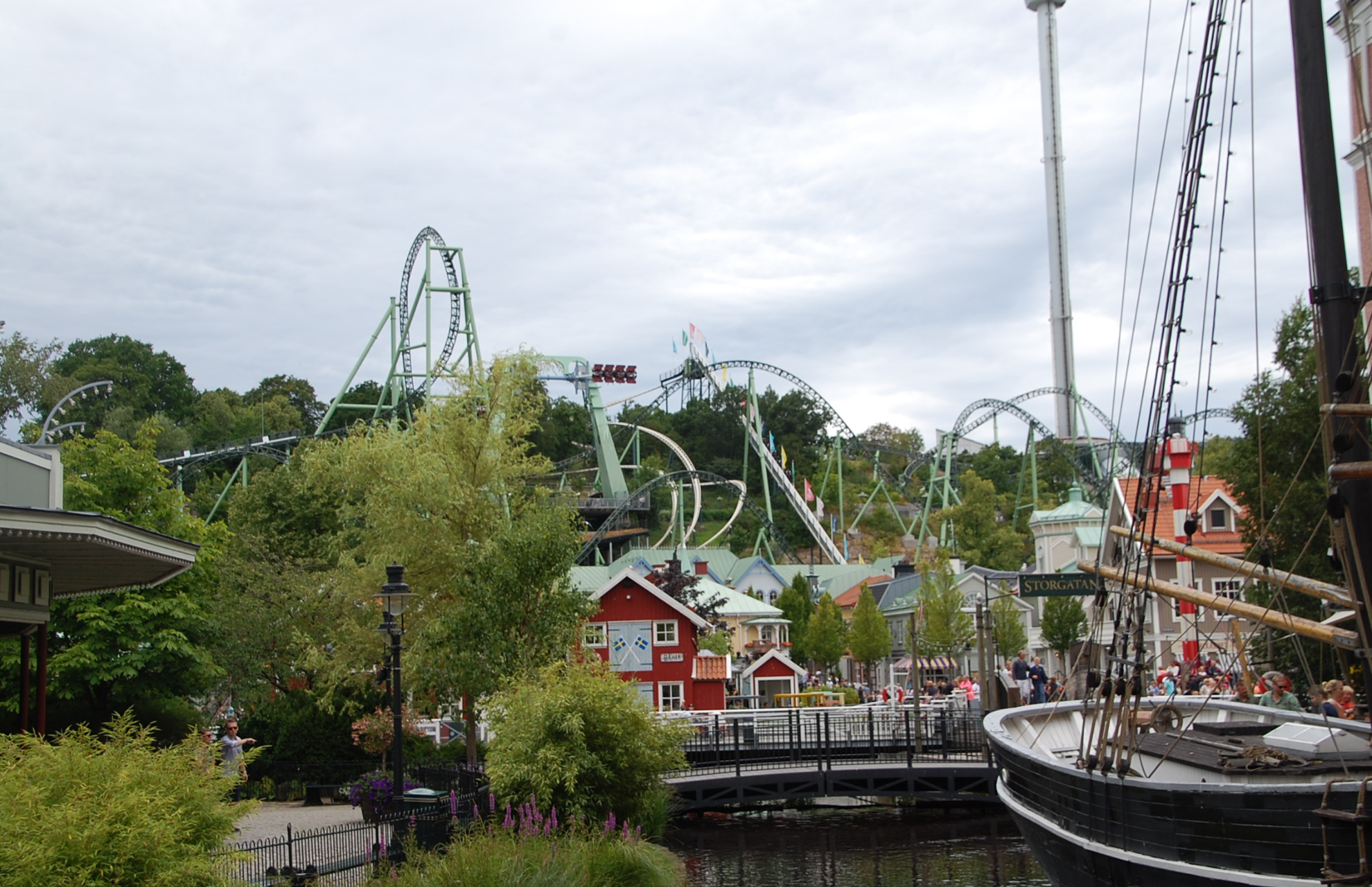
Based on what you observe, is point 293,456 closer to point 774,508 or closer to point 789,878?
point 789,878

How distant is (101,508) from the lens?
29.1m

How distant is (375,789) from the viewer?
1809 cm

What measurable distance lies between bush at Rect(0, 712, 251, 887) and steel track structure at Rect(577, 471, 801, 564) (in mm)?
45882

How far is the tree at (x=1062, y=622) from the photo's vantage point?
44.6m

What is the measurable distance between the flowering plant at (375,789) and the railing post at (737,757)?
896 cm

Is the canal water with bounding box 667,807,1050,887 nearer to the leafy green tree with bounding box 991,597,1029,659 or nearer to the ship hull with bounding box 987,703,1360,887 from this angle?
the ship hull with bounding box 987,703,1360,887

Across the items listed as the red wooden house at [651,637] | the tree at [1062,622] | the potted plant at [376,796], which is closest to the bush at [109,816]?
the potted plant at [376,796]

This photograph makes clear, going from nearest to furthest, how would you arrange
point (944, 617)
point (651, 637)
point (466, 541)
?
1. point (466, 541)
2. point (651, 637)
3. point (944, 617)

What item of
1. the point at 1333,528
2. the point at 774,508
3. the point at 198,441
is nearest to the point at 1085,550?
the point at 1333,528

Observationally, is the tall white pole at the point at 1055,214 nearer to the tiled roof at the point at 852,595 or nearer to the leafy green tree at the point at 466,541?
the tiled roof at the point at 852,595

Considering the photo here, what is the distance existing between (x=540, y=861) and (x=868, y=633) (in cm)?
3586

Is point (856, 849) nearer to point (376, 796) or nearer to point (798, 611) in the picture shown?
point (376, 796)

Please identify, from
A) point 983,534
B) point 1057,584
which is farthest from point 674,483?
point 1057,584

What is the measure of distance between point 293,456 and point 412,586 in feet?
84.6
